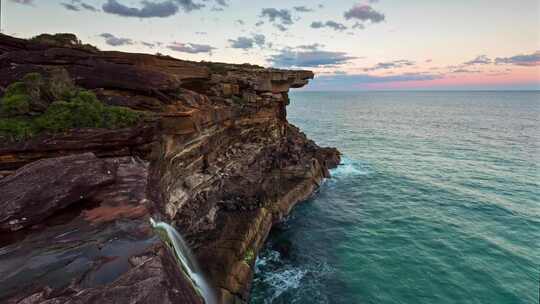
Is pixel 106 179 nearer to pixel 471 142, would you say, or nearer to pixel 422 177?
pixel 422 177

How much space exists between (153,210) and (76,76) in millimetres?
15483

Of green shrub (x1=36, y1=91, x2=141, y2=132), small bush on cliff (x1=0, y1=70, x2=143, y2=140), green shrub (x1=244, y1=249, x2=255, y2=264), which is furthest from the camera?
green shrub (x1=244, y1=249, x2=255, y2=264)

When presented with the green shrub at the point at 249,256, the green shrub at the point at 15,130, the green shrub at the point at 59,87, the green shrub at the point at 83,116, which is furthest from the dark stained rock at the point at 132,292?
the green shrub at the point at 249,256

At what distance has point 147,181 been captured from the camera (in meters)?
11.1

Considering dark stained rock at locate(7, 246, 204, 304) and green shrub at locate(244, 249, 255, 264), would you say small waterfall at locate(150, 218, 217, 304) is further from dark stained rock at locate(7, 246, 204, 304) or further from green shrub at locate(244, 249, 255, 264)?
green shrub at locate(244, 249, 255, 264)

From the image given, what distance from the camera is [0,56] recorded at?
18766 millimetres

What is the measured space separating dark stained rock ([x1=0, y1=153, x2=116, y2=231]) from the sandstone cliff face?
0.04 m

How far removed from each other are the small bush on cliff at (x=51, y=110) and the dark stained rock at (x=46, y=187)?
5.21 m

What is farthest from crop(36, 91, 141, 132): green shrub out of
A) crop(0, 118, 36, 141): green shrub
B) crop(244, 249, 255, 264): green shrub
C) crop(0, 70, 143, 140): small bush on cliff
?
crop(244, 249, 255, 264): green shrub

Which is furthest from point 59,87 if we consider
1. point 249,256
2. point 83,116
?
point 249,256

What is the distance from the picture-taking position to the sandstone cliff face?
6188 mm

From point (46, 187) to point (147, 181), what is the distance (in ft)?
10.3

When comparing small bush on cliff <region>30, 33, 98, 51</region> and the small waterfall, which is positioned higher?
small bush on cliff <region>30, 33, 98, 51</region>

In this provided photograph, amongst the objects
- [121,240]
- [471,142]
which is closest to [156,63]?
[121,240]
